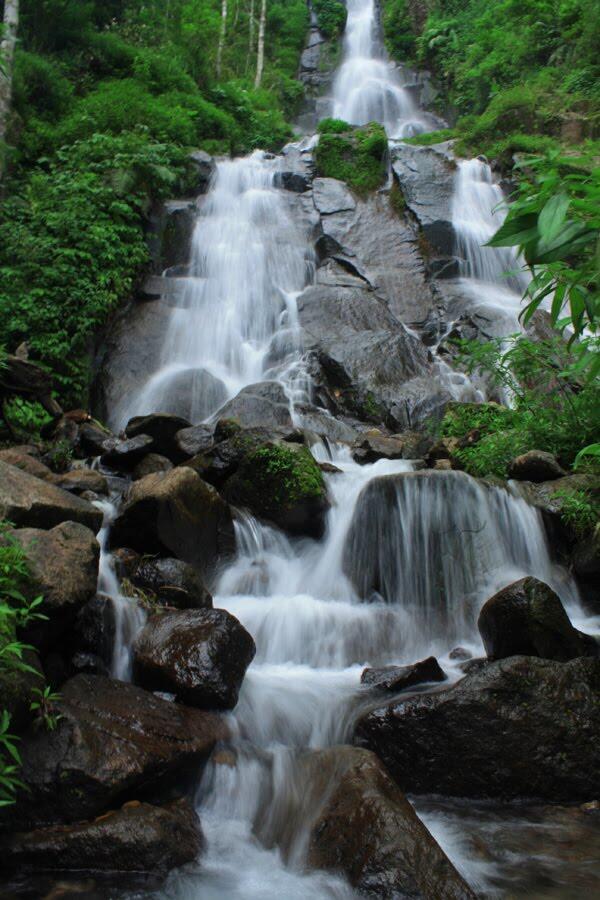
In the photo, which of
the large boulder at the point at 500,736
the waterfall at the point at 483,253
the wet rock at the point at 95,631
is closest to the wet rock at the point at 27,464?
the wet rock at the point at 95,631

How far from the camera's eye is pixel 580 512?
5785mm

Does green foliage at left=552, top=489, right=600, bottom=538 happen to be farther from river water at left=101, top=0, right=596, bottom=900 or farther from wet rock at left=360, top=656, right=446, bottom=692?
wet rock at left=360, top=656, right=446, bottom=692

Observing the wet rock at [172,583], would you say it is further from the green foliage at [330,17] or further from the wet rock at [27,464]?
the green foliage at [330,17]

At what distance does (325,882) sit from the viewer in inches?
116

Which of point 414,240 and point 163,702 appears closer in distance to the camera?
point 163,702

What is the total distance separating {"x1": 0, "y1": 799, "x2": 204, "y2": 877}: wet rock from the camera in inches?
113

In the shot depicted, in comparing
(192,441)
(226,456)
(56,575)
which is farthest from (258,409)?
(56,575)

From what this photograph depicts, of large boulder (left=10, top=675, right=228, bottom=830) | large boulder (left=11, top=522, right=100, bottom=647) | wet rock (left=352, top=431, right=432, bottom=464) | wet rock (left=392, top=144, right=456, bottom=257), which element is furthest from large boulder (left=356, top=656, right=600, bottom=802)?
wet rock (left=392, top=144, right=456, bottom=257)

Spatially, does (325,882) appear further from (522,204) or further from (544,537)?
(544,537)

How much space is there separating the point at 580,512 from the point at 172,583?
3686 millimetres

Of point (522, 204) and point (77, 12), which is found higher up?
point (77, 12)

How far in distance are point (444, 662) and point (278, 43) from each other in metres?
30.9

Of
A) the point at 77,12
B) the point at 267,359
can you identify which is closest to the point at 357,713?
the point at 267,359

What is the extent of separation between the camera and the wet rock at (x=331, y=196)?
15930 millimetres
